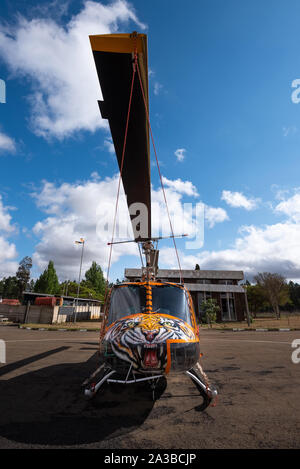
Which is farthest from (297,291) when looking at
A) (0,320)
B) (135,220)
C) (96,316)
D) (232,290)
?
(135,220)

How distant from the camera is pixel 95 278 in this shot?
7650 cm

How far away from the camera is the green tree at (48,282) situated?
64.4 meters

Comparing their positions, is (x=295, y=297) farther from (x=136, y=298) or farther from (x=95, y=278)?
(x=136, y=298)

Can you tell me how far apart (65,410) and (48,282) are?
6752cm

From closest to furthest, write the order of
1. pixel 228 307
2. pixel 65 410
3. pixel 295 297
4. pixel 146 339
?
pixel 146 339 → pixel 65 410 → pixel 228 307 → pixel 295 297

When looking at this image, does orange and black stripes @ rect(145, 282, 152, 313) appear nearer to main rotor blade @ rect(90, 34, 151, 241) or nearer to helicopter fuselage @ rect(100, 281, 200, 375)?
helicopter fuselage @ rect(100, 281, 200, 375)

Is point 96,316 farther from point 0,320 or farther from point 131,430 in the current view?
point 131,430

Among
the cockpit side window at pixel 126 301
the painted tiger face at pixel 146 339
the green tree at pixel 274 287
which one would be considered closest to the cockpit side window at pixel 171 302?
the cockpit side window at pixel 126 301

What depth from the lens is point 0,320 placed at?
3111 cm

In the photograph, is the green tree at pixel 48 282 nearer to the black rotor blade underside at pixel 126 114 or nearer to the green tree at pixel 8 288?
the black rotor blade underside at pixel 126 114

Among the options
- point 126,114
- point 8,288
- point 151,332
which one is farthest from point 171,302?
point 8,288

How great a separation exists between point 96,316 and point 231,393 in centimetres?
4830

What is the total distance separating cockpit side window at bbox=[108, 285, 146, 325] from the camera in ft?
A: 15.7

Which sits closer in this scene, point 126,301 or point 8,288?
point 126,301
